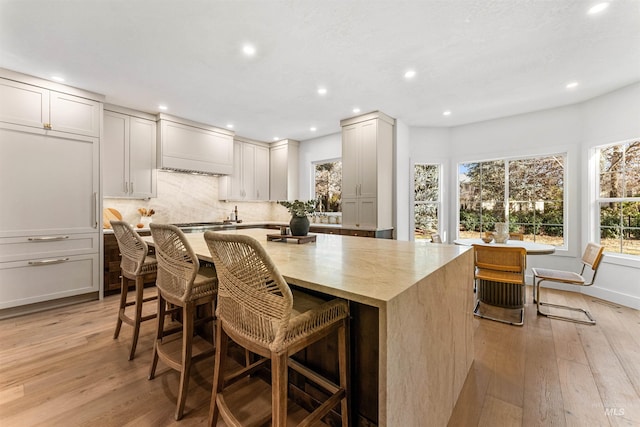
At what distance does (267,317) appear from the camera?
103cm

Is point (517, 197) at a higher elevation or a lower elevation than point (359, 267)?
higher

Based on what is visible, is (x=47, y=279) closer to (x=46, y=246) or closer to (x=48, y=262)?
(x=48, y=262)

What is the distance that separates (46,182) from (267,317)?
11.7ft

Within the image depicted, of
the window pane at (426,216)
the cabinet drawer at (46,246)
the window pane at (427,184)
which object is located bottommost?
the cabinet drawer at (46,246)

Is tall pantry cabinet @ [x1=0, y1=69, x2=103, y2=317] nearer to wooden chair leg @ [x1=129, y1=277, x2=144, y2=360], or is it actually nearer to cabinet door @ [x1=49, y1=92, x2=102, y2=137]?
cabinet door @ [x1=49, y1=92, x2=102, y2=137]

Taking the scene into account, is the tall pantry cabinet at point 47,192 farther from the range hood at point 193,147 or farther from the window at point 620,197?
the window at point 620,197

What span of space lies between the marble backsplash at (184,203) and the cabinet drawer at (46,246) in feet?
2.85

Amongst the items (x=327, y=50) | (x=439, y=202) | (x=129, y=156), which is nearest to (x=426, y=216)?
(x=439, y=202)

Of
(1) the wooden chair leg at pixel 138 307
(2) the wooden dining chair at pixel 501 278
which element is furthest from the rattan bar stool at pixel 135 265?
(2) the wooden dining chair at pixel 501 278

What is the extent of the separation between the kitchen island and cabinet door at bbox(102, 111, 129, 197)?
289 centimetres

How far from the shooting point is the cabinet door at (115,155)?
3.73 meters

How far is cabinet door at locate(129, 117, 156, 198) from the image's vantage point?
3.98 metres

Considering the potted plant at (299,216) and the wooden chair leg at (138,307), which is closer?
the wooden chair leg at (138,307)

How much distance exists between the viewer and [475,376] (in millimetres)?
1894
